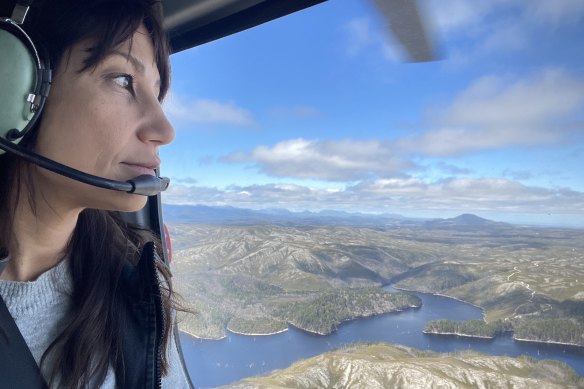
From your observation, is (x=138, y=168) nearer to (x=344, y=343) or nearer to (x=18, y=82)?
(x=18, y=82)

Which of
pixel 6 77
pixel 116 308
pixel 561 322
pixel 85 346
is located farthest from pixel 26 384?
pixel 561 322

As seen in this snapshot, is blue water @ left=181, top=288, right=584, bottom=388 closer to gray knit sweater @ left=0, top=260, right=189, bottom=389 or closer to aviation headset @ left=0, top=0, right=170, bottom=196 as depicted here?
gray knit sweater @ left=0, top=260, right=189, bottom=389

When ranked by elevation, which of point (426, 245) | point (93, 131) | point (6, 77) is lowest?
point (426, 245)

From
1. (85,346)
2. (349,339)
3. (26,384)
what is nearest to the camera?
(26,384)

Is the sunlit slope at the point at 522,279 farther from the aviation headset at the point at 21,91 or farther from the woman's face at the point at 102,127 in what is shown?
the aviation headset at the point at 21,91

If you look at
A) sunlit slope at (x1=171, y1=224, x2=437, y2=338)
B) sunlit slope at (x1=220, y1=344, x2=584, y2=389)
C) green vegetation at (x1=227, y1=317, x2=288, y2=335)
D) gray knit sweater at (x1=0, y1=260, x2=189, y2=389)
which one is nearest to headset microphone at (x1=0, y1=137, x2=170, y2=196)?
gray knit sweater at (x1=0, y1=260, x2=189, y2=389)

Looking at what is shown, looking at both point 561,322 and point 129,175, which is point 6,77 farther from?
point 561,322
